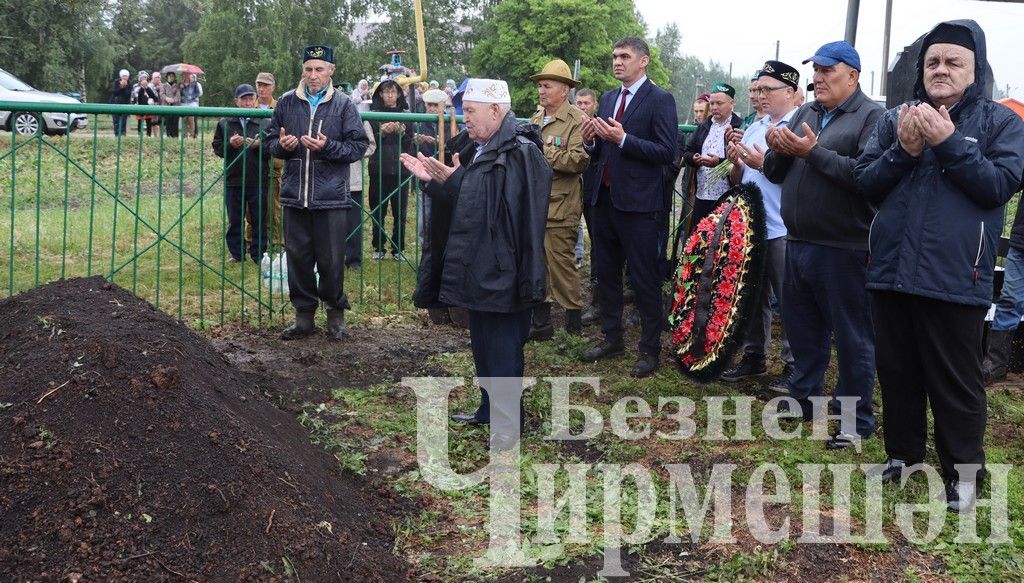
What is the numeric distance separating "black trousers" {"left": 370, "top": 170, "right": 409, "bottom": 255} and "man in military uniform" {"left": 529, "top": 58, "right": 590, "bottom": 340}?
1680 mm

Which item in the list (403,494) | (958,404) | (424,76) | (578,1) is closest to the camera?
(958,404)

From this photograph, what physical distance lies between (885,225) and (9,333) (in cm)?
435

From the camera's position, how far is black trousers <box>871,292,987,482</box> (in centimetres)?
435

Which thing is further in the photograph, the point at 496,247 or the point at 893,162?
the point at 496,247

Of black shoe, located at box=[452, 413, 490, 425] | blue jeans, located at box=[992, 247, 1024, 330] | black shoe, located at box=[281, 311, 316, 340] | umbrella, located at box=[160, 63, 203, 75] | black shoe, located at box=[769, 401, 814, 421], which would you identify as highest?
umbrella, located at box=[160, 63, 203, 75]

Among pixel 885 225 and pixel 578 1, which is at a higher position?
pixel 578 1

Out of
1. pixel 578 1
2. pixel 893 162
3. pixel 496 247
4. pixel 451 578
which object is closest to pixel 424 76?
pixel 496 247

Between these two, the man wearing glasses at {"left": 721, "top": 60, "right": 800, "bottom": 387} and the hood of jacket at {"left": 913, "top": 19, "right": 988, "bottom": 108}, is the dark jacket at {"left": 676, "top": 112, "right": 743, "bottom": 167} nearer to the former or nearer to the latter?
the man wearing glasses at {"left": 721, "top": 60, "right": 800, "bottom": 387}

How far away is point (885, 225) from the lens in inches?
175

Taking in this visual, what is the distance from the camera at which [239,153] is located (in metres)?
7.96

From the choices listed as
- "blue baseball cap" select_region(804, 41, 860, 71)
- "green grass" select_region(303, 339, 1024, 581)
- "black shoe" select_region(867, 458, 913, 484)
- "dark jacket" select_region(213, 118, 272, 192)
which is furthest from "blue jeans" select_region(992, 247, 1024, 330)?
"dark jacket" select_region(213, 118, 272, 192)

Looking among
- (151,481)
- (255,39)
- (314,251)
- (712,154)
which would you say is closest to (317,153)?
(314,251)

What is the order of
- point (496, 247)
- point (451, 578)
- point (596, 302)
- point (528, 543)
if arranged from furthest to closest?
1. point (596, 302)
2. point (496, 247)
3. point (528, 543)
4. point (451, 578)

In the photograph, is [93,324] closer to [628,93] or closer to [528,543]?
[528,543]
